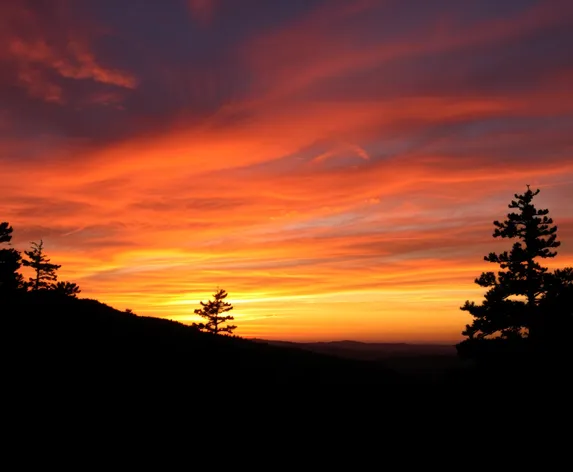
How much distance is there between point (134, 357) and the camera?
872 inches

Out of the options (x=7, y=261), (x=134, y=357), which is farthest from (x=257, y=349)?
(x=7, y=261)

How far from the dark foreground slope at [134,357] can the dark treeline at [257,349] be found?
56 millimetres

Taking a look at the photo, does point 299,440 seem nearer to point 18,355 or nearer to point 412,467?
point 412,467

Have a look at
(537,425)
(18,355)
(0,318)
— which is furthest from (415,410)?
(0,318)

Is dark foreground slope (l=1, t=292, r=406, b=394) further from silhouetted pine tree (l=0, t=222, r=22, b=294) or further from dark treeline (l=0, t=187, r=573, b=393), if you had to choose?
silhouetted pine tree (l=0, t=222, r=22, b=294)

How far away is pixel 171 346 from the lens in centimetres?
2583

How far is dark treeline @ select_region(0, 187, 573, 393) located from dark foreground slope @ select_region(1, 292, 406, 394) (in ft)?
0.18

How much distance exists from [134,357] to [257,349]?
1108 centimetres

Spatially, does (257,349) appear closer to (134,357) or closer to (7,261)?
(134,357)

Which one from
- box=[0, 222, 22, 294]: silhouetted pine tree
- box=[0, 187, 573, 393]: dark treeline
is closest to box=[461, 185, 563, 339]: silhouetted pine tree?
box=[0, 187, 573, 393]: dark treeline

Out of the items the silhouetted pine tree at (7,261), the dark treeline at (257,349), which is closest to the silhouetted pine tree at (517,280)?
the dark treeline at (257,349)

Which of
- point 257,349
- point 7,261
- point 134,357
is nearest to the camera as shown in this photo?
point 134,357

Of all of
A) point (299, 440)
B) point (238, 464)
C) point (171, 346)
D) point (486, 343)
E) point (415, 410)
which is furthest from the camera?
point (486, 343)

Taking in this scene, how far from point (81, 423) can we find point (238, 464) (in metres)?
5.28
